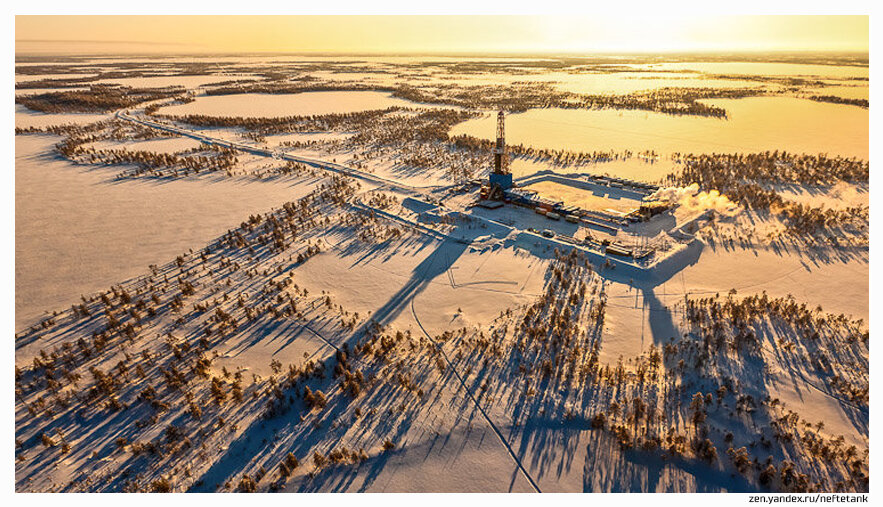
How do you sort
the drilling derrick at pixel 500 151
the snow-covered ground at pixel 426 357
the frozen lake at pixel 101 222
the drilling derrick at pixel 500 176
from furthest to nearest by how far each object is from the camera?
the drilling derrick at pixel 500 151 < the drilling derrick at pixel 500 176 < the frozen lake at pixel 101 222 < the snow-covered ground at pixel 426 357

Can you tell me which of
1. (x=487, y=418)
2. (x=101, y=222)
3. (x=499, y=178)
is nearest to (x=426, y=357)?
(x=487, y=418)

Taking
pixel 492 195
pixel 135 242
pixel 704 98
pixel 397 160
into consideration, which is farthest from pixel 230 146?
pixel 704 98

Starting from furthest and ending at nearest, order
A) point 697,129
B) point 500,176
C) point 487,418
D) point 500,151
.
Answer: point 697,129 → point 500,151 → point 500,176 → point 487,418

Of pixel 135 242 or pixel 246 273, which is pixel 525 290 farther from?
pixel 135 242

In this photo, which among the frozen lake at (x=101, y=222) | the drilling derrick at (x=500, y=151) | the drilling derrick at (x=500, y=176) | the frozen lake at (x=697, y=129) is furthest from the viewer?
the frozen lake at (x=697, y=129)

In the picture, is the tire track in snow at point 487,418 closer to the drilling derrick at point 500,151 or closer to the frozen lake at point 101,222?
the frozen lake at point 101,222

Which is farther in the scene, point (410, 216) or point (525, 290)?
point (410, 216)

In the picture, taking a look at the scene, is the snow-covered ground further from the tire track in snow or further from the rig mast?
the rig mast

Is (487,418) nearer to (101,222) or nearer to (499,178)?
(499,178)

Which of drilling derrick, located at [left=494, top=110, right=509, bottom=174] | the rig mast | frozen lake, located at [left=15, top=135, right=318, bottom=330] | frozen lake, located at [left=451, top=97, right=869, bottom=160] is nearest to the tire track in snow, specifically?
the rig mast

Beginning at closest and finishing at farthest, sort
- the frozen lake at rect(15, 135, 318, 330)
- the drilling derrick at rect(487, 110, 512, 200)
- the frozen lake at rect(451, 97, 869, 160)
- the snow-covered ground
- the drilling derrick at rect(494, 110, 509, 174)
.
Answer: the snow-covered ground, the frozen lake at rect(15, 135, 318, 330), the drilling derrick at rect(487, 110, 512, 200), the drilling derrick at rect(494, 110, 509, 174), the frozen lake at rect(451, 97, 869, 160)

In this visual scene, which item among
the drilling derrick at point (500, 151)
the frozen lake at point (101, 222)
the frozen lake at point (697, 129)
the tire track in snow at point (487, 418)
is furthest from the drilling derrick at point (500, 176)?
the frozen lake at point (697, 129)
